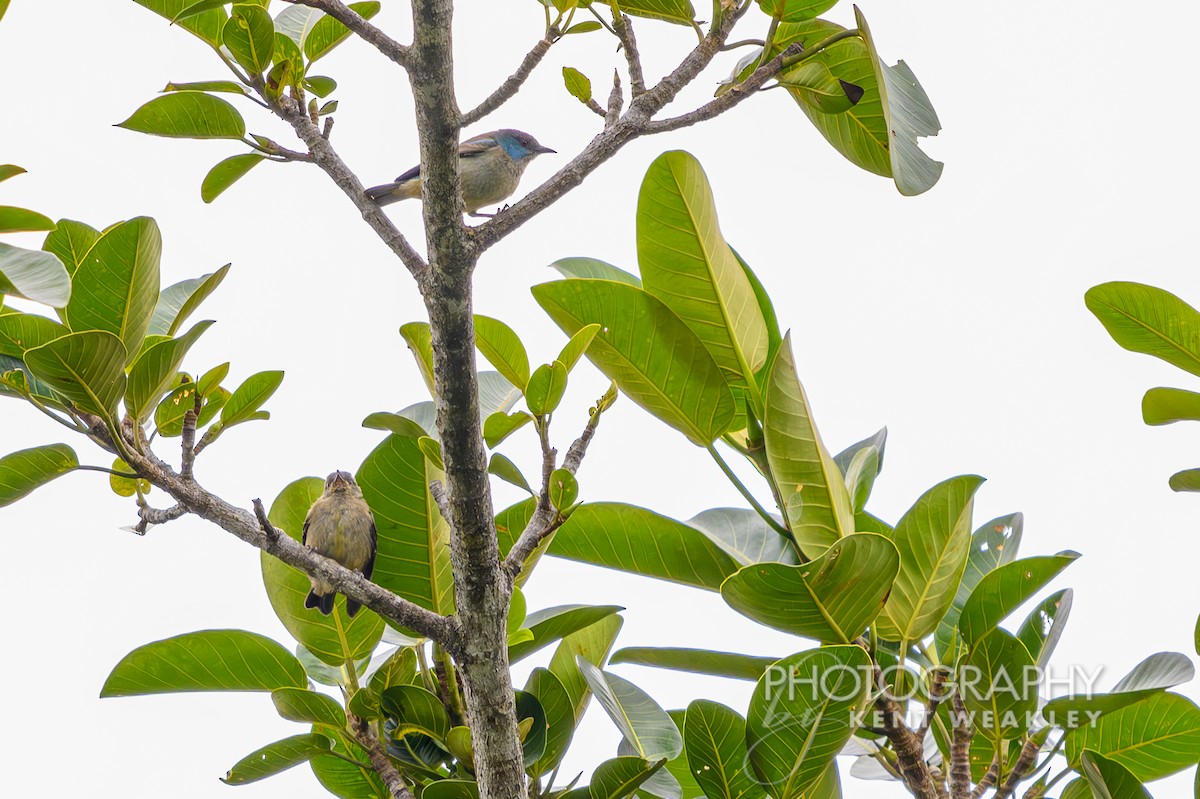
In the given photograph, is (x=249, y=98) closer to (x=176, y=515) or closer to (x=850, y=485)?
(x=176, y=515)

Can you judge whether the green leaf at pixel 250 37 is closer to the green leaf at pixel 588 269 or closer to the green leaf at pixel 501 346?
the green leaf at pixel 501 346

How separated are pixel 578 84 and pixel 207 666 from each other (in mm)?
1739

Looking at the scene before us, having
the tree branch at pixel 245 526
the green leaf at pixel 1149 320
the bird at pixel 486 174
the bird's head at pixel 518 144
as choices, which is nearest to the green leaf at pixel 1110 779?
the green leaf at pixel 1149 320

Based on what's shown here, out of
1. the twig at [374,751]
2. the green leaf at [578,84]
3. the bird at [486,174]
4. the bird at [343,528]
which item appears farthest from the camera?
→ the bird at [486,174]

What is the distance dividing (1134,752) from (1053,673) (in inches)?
13.3

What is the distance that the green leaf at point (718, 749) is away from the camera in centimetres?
256

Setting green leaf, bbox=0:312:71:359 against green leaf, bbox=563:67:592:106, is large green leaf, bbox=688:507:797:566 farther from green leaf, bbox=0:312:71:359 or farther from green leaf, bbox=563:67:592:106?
green leaf, bbox=0:312:71:359

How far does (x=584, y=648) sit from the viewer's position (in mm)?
3057

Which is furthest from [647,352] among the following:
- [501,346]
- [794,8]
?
[794,8]

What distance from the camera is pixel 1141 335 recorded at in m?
2.67

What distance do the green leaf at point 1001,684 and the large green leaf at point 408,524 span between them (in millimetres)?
1350

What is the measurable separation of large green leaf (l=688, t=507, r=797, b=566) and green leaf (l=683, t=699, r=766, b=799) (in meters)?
0.38

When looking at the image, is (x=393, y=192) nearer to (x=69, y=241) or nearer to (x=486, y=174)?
(x=486, y=174)

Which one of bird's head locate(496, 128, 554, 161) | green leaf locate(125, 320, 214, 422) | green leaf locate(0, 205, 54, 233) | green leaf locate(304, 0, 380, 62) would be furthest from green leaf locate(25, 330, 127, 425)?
bird's head locate(496, 128, 554, 161)
